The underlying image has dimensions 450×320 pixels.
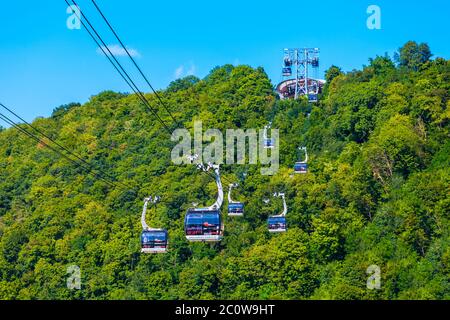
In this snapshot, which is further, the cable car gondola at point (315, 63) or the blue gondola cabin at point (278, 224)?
the cable car gondola at point (315, 63)

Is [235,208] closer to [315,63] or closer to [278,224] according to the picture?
[278,224]

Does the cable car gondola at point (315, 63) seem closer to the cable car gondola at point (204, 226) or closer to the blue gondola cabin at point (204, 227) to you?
the cable car gondola at point (204, 226)

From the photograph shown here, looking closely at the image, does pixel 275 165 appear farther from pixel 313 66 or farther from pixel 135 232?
pixel 313 66

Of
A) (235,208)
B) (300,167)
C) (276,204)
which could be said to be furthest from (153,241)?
(276,204)

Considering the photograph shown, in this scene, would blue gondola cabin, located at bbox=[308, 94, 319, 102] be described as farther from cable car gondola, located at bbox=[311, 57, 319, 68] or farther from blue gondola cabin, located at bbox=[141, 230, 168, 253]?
blue gondola cabin, located at bbox=[141, 230, 168, 253]

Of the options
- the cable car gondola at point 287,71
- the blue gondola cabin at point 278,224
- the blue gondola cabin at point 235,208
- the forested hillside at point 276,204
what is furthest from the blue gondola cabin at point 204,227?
the cable car gondola at point 287,71

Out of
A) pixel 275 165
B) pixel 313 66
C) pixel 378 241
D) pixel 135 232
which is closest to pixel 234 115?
pixel 313 66

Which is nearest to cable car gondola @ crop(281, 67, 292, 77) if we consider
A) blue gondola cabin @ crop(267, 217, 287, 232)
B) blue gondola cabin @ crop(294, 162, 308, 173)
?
blue gondola cabin @ crop(294, 162, 308, 173)

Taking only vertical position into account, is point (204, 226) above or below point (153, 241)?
above
